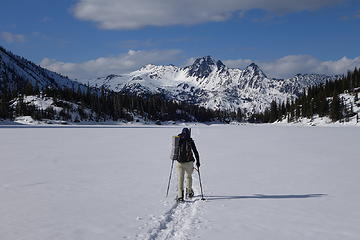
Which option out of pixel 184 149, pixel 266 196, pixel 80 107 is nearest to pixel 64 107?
pixel 80 107

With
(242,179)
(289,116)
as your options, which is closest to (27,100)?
(289,116)

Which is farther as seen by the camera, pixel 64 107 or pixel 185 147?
pixel 64 107

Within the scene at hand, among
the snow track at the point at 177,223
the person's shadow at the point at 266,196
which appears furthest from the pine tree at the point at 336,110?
the snow track at the point at 177,223

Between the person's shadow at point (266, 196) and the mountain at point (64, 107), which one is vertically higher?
the mountain at point (64, 107)

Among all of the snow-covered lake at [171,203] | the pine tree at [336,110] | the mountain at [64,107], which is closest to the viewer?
the snow-covered lake at [171,203]

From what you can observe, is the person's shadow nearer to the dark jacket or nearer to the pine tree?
the dark jacket

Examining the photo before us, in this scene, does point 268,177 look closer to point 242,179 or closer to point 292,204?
point 242,179

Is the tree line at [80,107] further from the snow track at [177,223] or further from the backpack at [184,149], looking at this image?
the snow track at [177,223]

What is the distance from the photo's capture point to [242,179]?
1620 centimetres

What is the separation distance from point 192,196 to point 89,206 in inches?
161

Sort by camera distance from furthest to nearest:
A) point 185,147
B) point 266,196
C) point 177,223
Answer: point 266,196 < point 185,147 < point 177,223

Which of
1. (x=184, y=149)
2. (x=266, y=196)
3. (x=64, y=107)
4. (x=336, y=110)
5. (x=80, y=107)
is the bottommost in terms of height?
(x=266, y=196)

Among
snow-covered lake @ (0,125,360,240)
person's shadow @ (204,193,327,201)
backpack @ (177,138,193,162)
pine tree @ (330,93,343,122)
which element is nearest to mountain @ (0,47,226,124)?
pine tree @ (330,93,343,122)

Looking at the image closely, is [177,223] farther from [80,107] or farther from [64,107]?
[80,107]
